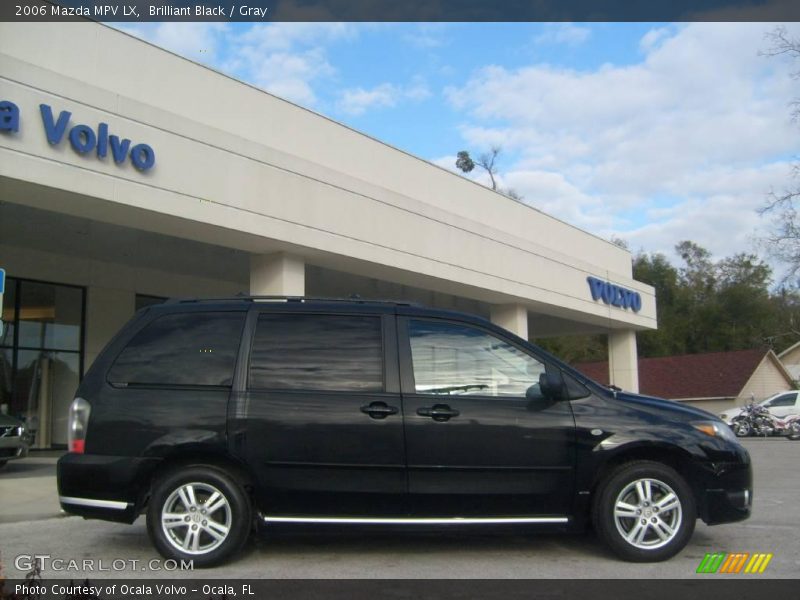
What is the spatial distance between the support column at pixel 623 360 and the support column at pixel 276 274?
56.6 feet

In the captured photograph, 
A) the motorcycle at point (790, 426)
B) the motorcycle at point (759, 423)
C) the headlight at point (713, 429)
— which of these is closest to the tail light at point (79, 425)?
the headlight at point (713, 429)

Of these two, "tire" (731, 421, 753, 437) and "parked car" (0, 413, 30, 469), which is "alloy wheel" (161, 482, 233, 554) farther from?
"tire" (731, 421, 753, 437)

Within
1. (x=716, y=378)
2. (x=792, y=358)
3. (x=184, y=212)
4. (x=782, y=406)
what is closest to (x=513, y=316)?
(x=184, y=212)

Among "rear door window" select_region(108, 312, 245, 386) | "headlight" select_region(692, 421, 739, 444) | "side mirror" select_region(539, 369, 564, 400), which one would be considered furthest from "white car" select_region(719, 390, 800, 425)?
"rear door window" select_region(108, 312, 245, 386)

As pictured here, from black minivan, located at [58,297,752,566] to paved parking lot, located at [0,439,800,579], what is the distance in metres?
0.24

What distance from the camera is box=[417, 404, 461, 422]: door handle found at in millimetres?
5809

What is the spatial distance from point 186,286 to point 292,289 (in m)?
6.23

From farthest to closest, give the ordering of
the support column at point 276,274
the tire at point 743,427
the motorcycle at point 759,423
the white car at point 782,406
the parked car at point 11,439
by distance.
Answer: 1. the tire at point 743,427
2. the white car at point 782,406
3. the motorcycle at point 759,423
4. the support column at point 276,274
5. the parked car at point 11,439

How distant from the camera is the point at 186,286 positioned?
2028 cm

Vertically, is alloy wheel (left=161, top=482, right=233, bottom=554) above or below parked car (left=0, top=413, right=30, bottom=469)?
below

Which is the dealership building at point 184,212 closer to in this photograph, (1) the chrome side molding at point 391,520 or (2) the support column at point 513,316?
(2) the support column at point 513,316

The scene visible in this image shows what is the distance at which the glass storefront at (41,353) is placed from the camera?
17.3 m

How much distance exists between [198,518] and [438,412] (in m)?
1.93
